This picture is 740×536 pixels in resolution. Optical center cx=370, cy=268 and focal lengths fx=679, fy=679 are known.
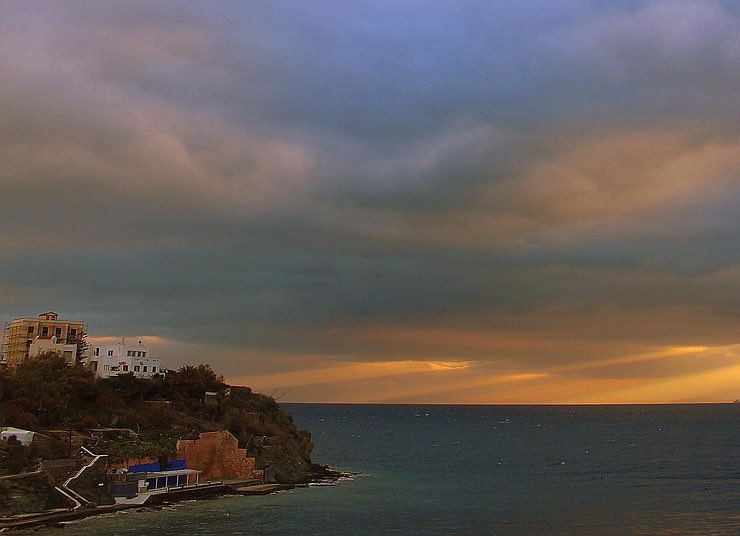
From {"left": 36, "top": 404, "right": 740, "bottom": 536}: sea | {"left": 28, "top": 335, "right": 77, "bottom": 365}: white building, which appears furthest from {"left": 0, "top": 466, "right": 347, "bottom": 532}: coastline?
{"left": 28, "top": 335, "right": 77, "bottom": 365}: white building

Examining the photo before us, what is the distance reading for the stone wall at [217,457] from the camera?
3622 inches

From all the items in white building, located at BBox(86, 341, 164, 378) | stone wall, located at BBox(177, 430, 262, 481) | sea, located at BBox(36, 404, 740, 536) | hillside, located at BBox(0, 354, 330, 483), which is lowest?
sea, located at BBox(36, 404, 740, 536)

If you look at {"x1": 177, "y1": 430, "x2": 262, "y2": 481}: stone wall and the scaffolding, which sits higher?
the scaffolding

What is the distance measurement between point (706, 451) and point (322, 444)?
100782mm

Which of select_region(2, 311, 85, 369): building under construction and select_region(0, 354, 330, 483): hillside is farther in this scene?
select_region(2, 311, 85, 369): building under construction

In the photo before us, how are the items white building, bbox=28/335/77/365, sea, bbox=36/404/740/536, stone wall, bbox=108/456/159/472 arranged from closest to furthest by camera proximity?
1. sea, bbox=36/404/740/536
2. stone wall, bbox=108/456/159/472
3. white building, bbox=28/335/77/365

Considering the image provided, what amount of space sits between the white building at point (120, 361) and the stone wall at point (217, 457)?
31846 millimetres

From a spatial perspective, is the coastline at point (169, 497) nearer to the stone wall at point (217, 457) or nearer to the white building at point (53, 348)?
the stone wall at point (217, 457)

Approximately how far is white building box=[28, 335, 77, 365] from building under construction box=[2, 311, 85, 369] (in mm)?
1195

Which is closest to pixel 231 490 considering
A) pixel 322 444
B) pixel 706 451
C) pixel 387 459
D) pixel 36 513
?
pixel 36 513

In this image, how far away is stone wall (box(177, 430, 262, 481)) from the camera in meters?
92.0

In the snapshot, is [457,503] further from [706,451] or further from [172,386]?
[706,451]

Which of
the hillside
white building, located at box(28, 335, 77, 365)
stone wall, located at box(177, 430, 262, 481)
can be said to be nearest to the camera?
the hillside

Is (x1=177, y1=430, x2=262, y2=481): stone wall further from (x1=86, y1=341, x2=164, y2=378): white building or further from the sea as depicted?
(x1=86, y1=341, x2=164, y2=378): white building
